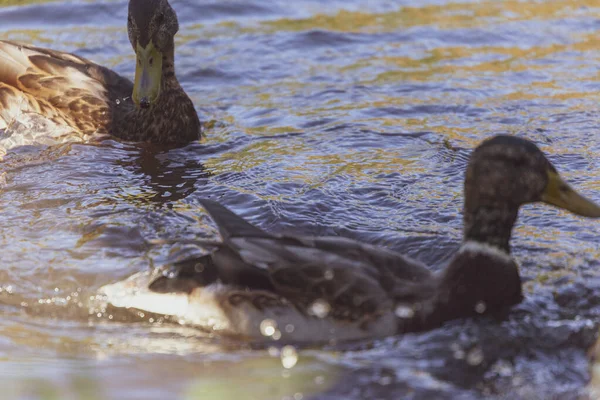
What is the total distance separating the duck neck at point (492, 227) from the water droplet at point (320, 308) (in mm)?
837

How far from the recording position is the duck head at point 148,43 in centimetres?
797

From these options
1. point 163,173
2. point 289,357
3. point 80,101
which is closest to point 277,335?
point 289,357

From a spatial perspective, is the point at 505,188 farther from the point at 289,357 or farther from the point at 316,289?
the point at 289,357

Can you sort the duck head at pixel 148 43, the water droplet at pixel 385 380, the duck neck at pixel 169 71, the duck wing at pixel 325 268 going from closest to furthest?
the water droplet at pixel 385 380, the duck wing at pixel 325 268, the duck head at pixel 148 43, the duck neck at pixel 169 71

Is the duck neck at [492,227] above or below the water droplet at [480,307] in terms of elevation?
above

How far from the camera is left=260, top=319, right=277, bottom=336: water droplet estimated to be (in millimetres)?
4941

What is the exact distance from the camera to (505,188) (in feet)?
16.7

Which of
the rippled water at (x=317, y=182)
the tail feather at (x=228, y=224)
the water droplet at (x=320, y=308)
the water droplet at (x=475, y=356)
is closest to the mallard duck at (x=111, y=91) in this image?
the rippled water at (x=317, y=182)

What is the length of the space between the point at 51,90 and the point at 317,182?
8.39 ft

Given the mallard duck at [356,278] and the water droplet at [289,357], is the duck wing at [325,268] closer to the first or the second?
the mallard duck at [356,278]

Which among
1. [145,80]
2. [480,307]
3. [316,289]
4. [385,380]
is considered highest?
[145,80]

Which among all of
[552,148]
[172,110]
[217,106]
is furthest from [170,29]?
[552,148]

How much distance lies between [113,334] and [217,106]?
15.0ft

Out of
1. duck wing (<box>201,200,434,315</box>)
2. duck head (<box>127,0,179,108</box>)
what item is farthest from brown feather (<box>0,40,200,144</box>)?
duck wing (<box>201,200,434,315</box>)
